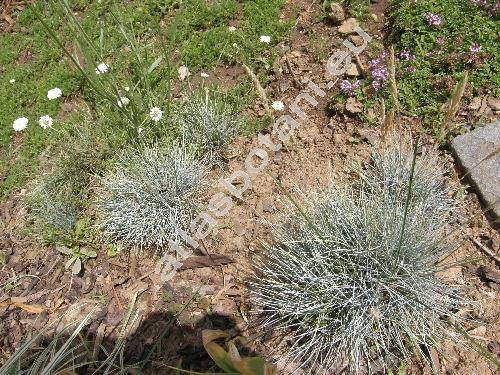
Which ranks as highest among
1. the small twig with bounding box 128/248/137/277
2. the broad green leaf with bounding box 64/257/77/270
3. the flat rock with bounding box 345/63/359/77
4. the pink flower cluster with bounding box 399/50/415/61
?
the pink flower cluster with bounding box 399/50/415/61

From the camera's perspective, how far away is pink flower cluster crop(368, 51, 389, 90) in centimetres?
356

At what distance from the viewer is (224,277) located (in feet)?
9.86

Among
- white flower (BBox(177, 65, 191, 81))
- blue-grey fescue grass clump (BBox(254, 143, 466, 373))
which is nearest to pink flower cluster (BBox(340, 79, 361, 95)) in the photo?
blue-grey fescue grass clump (BBox(254, 143, 466, 373))

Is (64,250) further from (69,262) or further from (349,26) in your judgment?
(349,26)

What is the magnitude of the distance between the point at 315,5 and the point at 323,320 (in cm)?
337

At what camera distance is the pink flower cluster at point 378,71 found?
11.7 feet

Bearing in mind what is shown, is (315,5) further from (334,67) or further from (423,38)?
(423,38)

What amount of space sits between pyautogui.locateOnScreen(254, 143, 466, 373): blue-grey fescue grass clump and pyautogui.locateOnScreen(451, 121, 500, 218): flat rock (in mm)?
607

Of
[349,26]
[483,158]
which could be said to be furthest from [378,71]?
[483,158]

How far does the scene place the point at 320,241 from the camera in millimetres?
2336

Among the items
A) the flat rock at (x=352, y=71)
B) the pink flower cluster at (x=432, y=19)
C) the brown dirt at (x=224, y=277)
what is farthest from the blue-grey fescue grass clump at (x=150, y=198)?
the pink flower cluster at (x=432, y=19)

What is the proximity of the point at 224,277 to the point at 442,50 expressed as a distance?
103 inches

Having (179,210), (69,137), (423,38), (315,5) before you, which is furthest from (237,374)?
(315,5)

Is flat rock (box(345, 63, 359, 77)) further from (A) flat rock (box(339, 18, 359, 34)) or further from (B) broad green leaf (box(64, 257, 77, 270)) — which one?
(B) broad green leaf (box(64, 257, 77, 270))
